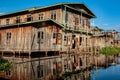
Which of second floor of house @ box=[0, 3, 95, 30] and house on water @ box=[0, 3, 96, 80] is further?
second floor of house @ box=[0, 3, 95, 30]

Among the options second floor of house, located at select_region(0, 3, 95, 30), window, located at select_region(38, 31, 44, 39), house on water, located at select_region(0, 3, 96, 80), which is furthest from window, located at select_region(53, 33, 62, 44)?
window, located at select_region(38, 31, 44, 39)

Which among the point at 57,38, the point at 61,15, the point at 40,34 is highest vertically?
the point at 61,15

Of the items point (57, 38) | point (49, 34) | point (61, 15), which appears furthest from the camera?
point (61, 15)

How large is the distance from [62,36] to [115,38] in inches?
1213

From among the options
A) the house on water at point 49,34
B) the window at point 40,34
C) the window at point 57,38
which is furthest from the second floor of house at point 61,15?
the window at point 40,34

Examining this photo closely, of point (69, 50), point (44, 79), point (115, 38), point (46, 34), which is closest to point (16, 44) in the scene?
point (46, 34)

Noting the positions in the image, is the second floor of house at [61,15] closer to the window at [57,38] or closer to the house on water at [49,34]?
the house on water at [49,34]

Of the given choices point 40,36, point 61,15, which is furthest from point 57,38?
point 61,15

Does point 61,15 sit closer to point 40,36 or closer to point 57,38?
point 57,38

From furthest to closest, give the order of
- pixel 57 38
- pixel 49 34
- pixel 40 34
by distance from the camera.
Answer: pixel 57 38
pixel 49 34
pixel 40 34

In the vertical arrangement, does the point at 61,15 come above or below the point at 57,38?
above

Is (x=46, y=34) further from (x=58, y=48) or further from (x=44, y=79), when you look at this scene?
(x=44, y=79)

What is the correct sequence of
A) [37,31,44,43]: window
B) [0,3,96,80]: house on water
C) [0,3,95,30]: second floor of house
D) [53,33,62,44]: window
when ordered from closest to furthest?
[0,3,96,80]: house on water < [37,31,44,43]: window < [53,33,62,44]: window < [0,3,95,30]: second floor of house

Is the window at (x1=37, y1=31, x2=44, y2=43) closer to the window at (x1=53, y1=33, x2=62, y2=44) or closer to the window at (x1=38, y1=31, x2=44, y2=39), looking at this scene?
the window at (x1=38, y1=31, x2=44, y2=39)
